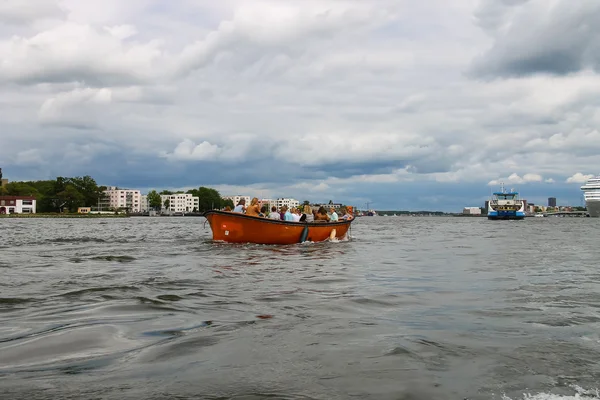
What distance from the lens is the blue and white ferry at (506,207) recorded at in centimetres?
10000

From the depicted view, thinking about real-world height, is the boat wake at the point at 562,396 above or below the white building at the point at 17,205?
below

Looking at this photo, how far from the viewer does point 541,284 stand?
11.2 metres

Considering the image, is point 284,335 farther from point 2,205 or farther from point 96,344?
point 2,205

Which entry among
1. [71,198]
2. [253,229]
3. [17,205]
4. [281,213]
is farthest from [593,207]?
[17,205]

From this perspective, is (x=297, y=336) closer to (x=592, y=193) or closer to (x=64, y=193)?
(x=592, y=193)

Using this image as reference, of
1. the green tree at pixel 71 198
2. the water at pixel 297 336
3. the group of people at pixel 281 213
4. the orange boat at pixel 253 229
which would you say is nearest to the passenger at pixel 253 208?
the group of people at pixel 281 213

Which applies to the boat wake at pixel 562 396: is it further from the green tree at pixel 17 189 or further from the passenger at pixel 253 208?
the green tree at pixel 17 189

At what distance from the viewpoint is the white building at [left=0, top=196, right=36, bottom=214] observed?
489 feet

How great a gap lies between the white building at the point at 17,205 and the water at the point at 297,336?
156 meters

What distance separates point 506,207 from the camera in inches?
3944

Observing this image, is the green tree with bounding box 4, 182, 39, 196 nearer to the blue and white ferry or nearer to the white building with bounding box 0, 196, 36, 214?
the white building with bounding box 0, 196, 36, 214

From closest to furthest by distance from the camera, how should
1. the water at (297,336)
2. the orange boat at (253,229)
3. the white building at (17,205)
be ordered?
the water at (297,336) → the orange boat at (253,229) → the white building at (17,205)

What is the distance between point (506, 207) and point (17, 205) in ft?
420

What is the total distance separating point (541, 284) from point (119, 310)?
8403 mm
